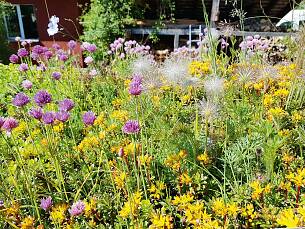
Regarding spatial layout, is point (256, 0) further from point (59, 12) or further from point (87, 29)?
point (59, 12)

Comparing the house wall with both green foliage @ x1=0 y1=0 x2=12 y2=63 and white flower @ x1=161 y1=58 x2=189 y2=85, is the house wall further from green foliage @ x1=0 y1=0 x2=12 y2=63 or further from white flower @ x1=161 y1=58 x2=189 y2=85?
white flower @ x1=161 y1=58 x2=189 y2=85

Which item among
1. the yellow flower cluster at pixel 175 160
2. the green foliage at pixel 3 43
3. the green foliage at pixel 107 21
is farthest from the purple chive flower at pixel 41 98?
the green foliage at pixel 3 43

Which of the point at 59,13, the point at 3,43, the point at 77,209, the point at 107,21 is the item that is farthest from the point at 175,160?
the point at 59,13

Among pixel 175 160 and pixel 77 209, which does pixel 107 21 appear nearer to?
pixel 175 160

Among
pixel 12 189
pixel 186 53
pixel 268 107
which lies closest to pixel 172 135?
pixel 268 107

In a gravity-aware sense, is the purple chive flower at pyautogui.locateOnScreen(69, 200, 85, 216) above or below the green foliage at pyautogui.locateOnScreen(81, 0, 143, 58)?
below

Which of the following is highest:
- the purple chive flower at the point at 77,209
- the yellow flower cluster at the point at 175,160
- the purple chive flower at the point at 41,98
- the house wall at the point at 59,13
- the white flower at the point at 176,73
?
the house wall at the point at 59,13

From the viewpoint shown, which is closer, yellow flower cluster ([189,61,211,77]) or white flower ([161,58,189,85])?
white flower ([161,58,189,85])

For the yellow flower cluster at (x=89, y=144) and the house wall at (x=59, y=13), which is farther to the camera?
the house wall at (x=59, y=13)

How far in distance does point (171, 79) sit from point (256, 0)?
27.9 ft

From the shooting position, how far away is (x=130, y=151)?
193 cm

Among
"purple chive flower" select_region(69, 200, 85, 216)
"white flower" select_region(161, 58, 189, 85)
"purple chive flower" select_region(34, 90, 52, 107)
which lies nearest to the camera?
"purple chive flower" select_region(69, 200, 85, 216)

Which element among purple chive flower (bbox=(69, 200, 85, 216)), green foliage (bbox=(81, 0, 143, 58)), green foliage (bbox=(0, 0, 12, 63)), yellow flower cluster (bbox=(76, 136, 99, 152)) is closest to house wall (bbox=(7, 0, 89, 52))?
green foliage (bbox=(0, 0, 12, 63))

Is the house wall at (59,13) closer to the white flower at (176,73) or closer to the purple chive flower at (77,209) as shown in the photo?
the white flower at (176,73)
